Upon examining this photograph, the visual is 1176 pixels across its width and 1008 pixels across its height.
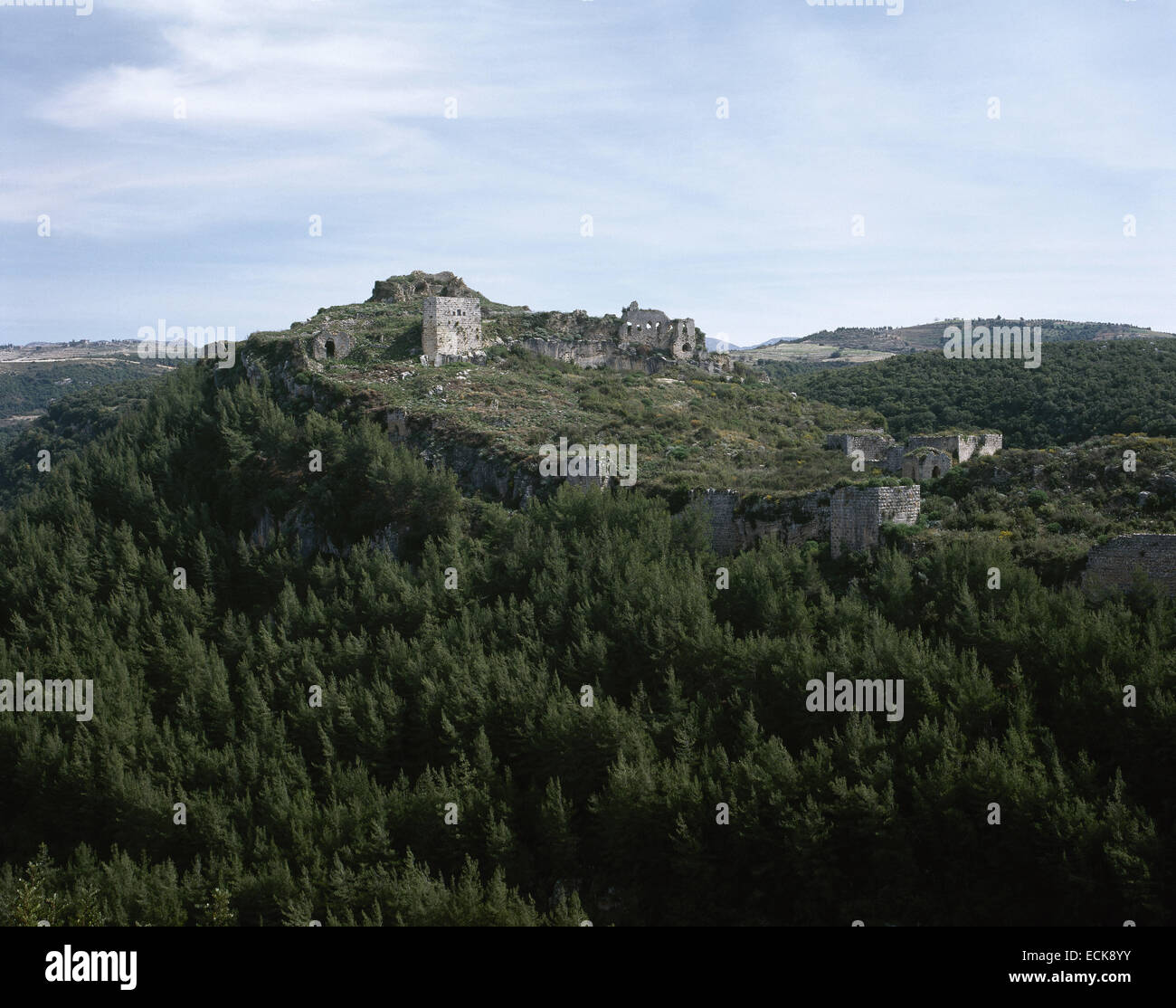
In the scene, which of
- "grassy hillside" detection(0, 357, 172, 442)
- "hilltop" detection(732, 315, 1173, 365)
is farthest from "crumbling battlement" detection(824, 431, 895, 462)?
"grassy hillside" detection(0, 357, 172, 442)

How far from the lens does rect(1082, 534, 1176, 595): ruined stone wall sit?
22484mm

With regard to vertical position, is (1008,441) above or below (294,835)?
above

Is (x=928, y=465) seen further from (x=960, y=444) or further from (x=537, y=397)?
(x=537, y=397)

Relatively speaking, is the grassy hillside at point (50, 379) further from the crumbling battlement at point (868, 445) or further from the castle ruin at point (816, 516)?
the castle ruin at point (816, 516)

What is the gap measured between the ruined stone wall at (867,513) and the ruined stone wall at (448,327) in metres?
23.9

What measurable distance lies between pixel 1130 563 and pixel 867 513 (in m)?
6.30

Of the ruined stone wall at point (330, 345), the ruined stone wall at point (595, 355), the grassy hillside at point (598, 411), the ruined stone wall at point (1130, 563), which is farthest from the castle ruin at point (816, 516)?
the ruined stone wall at point (595, 355)

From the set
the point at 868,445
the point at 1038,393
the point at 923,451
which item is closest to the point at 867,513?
the point at 923,451

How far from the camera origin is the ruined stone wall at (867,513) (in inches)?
1061

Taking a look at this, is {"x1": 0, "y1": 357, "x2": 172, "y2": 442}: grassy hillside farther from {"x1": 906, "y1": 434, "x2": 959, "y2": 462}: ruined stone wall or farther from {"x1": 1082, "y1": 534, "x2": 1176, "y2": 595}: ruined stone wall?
{"x1": 1082, "y1": 534, "x2": 1176, "y2": 595}: ruined stone wall

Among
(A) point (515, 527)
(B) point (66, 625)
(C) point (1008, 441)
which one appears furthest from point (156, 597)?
(C) point (1008, 441)

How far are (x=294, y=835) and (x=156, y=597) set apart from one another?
15691mm

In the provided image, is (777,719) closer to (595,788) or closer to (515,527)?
(595,788)
